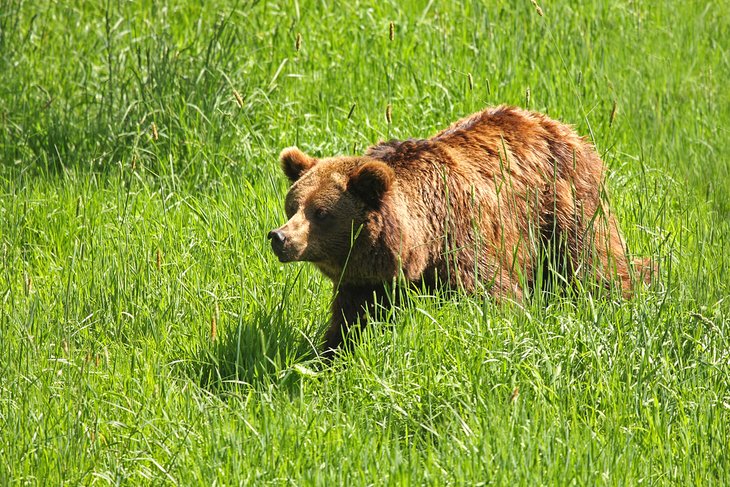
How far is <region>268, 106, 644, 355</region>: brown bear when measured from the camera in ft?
17.0

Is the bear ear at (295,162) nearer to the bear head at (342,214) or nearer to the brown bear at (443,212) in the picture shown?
the brown bear at (443,212)

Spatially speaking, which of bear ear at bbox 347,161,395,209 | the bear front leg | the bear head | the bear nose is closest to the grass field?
the bear front leg

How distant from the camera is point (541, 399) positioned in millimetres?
4301

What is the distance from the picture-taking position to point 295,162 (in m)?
5.55

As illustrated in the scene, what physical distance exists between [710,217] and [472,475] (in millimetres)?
2863

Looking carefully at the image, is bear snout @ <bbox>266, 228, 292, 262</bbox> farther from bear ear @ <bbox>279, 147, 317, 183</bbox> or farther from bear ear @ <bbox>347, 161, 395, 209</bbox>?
bear ear @ <bbox>279, 147, 317, 183</bbox>

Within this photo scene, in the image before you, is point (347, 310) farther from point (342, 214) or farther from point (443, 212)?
point (443, 212)

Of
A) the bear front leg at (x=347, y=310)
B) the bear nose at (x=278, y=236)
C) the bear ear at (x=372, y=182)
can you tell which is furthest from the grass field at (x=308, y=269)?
the bear ear at (x=372, y=182)

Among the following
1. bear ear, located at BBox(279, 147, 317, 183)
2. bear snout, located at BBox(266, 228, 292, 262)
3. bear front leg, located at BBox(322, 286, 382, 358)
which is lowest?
bear front leg, located at BBox(322, 286, 382, 358)

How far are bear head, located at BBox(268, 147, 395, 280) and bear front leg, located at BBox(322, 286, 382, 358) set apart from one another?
109 millimetres

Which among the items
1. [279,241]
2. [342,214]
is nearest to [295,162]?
[342,214]

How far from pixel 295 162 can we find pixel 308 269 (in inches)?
22.8

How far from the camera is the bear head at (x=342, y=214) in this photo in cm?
513

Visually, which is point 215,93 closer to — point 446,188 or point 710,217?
point 446,188
